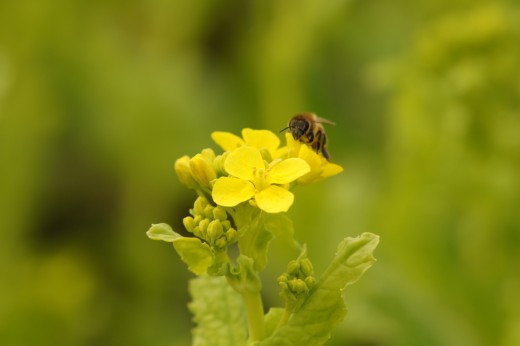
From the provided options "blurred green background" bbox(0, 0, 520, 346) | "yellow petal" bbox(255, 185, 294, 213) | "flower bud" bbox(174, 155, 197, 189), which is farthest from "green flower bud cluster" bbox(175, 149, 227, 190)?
"blurred green background" bbox(0, 0, 520, 346)

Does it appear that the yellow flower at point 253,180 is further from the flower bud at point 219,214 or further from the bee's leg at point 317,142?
the bee's leg at point 317,142

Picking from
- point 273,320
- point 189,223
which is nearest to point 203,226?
point 189,223

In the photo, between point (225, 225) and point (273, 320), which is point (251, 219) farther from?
point (273, 320)

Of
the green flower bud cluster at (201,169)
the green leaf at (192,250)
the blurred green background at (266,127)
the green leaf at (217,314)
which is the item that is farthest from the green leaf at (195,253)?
the blurred green background at (266,127)

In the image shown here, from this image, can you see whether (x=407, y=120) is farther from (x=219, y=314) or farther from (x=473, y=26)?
(x=219, y=314)

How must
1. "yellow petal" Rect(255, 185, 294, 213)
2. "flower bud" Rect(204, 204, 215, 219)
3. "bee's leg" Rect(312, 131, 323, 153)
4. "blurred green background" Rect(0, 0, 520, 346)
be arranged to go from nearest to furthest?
"yellow petal" Rect(255, 185, 294, 213) → "flower bud" Rect(204, 204, 215, 219) → "bee's leg" Rect(312, 131, 323, 153) → "blurred green background" Rect(0, 0, 520, 346)

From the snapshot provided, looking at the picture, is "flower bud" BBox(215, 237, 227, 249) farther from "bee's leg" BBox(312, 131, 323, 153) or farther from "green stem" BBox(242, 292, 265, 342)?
"bee's leg" BBox(312, 131, 323, 153)
